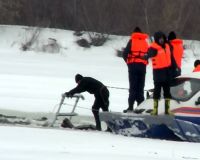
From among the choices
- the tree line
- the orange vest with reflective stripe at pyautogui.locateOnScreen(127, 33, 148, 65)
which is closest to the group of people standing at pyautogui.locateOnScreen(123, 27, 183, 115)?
the orange vest with reflective stripe at pyautogui.locateOnScreen(127, 33, 148, 65)

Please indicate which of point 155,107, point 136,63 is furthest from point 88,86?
point 155,107

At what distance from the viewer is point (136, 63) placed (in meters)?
12.6

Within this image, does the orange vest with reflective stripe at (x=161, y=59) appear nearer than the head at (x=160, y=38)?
No

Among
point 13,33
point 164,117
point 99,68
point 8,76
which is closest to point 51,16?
point 13,33

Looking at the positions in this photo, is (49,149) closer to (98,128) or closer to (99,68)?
(98,128)

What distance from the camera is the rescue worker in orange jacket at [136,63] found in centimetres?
1256

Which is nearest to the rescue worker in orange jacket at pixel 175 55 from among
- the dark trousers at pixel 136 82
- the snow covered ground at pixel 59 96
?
the dark trousers at pixel 136 82

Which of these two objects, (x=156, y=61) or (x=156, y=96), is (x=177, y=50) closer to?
(x=156, y=61)

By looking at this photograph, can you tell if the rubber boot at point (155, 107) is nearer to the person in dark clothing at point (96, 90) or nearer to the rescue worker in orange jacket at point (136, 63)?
the rescue worker in orange jacket at point (136, 63)

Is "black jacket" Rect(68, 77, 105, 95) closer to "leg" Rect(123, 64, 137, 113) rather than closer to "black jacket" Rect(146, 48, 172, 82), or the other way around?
"leg" Rect(123, 64, 137, 113)

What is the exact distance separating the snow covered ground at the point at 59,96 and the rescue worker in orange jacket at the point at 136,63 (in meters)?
1.70

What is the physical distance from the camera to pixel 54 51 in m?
35.6

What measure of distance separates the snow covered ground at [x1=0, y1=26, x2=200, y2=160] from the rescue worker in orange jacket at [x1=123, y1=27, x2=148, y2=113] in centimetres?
170

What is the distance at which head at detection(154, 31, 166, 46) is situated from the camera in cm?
1106
